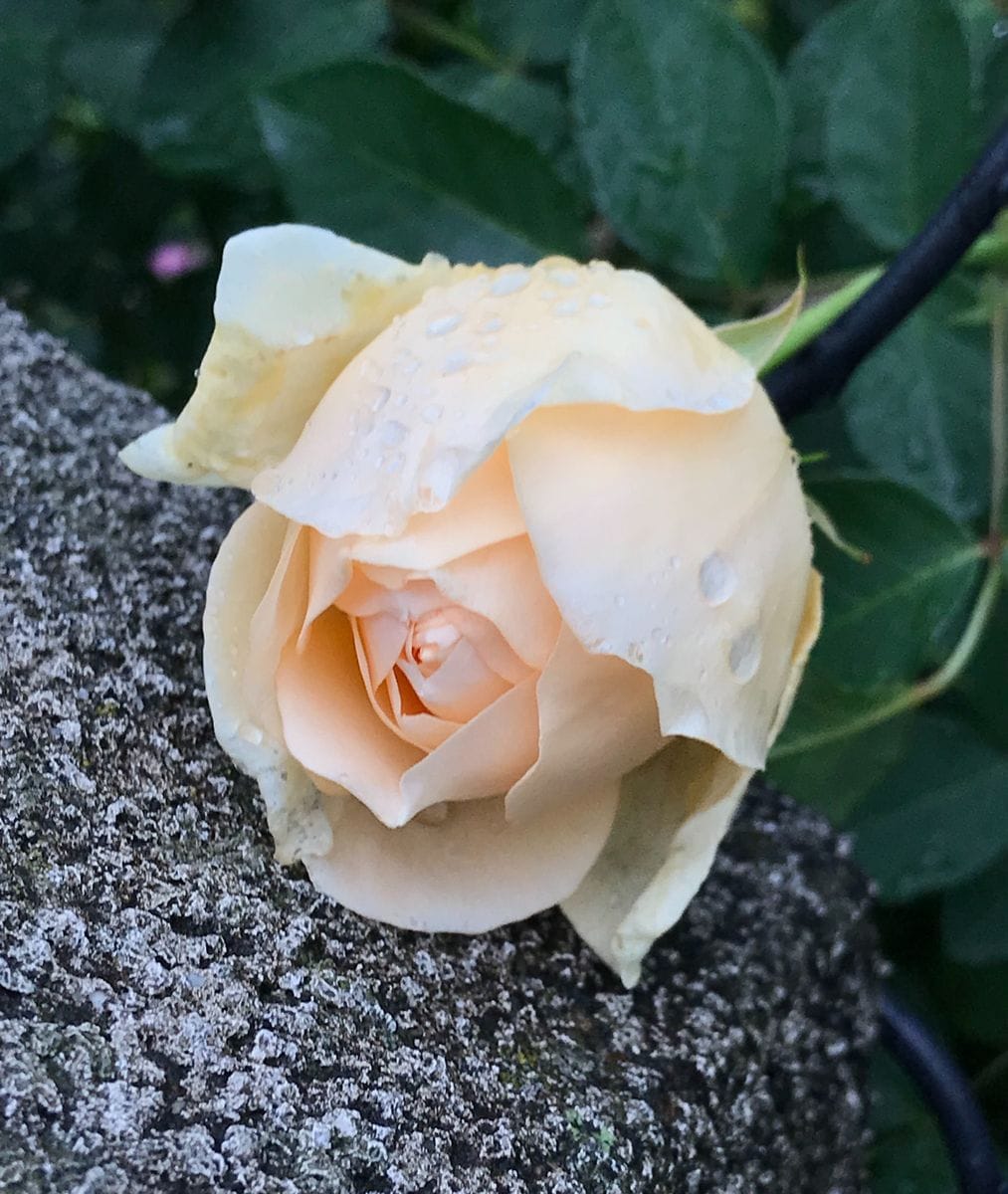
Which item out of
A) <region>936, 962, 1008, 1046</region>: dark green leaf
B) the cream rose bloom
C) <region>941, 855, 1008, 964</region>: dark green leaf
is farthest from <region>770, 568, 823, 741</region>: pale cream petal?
<region>936, 962, 1008, 1046</region>: dark green leaf

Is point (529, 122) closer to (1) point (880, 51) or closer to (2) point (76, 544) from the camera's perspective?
(1) point (880, 51)

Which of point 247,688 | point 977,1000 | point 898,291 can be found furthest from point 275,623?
point 977,1000

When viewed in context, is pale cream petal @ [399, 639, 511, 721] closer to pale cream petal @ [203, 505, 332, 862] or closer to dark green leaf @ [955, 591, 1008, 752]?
pale cream petal @ [203, 505, 332, 862]

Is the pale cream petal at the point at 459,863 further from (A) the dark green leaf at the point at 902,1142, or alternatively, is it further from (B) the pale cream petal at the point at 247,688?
(A) the dark green leaf at the point at 902,1142

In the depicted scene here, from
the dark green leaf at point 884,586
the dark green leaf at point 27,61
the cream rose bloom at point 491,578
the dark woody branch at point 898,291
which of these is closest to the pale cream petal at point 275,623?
the cream rose bloom at point 491,578

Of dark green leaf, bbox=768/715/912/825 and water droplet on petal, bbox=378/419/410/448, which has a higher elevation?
water droplet on petal, bbox=378/419/410/448

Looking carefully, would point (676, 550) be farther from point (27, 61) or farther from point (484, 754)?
point (27, 61)
